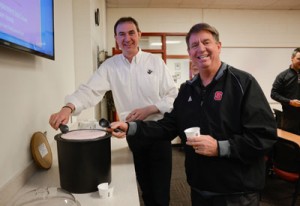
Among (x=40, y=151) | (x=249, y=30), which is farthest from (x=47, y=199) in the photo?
(x=249, y=30)

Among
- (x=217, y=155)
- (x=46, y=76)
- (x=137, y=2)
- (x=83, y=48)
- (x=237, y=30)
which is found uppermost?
(x=137, y=2)

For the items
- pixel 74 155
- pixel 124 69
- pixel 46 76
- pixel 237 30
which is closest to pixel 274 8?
pixel 237 30

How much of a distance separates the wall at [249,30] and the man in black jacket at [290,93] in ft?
6.47

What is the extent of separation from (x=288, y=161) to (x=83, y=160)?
1.95 m

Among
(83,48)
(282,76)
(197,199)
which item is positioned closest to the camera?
(197,199)

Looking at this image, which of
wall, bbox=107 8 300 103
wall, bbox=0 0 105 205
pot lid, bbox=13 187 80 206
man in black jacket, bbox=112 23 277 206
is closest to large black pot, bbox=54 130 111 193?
pot lid, bbox=13 187 80 206

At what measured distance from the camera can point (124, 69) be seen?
173 cm

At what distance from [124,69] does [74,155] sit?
847mm

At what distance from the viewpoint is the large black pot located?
1.02m

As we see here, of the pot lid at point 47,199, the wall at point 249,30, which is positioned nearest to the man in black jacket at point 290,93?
the wall at point 249,30

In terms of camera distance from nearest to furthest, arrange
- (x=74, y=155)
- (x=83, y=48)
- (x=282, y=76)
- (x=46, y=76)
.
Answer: (x=74, y=155), (x=46, y=76), (x=83, y=48), (x=282, y=76)

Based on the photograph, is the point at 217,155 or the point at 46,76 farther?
the point at 46,76

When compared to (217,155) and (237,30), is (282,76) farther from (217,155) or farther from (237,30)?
(217,155)

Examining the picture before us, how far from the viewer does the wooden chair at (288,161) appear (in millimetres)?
2135
